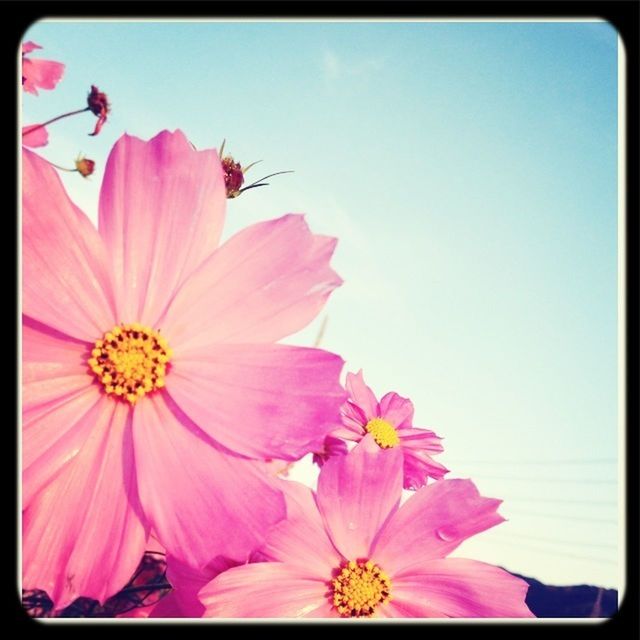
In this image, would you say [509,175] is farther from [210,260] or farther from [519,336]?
[210,260]

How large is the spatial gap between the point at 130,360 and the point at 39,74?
331 mm

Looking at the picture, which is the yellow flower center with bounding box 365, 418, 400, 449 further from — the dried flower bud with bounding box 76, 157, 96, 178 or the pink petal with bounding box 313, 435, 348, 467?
the dried flower bud with bounding box 76, 157, 96, 178

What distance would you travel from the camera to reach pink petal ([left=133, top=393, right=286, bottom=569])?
52 centimetres

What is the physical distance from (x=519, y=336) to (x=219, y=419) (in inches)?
13.1

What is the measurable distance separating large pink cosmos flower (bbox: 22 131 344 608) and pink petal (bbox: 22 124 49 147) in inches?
4.7

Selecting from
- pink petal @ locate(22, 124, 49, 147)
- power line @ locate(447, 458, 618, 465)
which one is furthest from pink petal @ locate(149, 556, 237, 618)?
pink petal @ locate(22, 124, 49, 147)

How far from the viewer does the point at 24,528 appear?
0.54 m

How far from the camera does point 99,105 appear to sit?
68cm

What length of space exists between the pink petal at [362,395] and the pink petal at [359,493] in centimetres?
Answer: 5

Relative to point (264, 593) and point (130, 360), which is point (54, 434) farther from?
point (264, 593)

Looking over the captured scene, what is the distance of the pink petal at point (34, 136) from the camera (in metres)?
0.67

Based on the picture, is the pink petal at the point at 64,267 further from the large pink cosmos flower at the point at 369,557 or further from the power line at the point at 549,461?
the power line at the point at 549,461

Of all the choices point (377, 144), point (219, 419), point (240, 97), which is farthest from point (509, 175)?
point (219, 419)

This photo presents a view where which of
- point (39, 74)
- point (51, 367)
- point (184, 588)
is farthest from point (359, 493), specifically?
point (39, 74)
